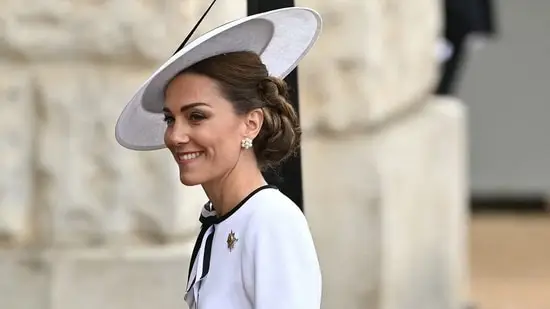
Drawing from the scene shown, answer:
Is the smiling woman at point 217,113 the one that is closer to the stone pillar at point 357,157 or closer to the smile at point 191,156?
the smile at point 191,156

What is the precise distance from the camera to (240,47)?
2738mm

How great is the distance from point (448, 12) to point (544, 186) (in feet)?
13.4

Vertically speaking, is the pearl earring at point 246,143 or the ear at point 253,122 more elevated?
the ear at point 253,122

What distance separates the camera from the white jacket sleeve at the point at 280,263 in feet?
8.39

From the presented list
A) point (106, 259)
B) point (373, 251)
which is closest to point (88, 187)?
point (106, 259)

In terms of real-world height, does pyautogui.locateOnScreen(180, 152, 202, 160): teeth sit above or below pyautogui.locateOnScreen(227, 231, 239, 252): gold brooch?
above

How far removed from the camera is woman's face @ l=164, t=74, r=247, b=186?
2.66 metres

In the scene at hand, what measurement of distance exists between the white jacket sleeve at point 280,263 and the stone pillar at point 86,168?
2.13 metres

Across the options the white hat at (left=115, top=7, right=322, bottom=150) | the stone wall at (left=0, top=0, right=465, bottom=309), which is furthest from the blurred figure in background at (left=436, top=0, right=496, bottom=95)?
the white hat at (left=115, top=7, right=322, bottom=150)

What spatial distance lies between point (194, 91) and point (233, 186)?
212mm

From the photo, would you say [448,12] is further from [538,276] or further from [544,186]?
[544,186]

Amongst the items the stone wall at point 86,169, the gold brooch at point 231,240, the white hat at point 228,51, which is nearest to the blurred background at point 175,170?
the stone wall at point 86,169

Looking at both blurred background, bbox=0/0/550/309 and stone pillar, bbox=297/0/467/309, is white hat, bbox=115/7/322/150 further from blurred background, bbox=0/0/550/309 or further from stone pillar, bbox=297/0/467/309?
stone pillar, bbox=297/0/467/309

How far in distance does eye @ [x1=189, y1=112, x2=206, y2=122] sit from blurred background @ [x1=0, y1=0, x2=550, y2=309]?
2.38 ft
